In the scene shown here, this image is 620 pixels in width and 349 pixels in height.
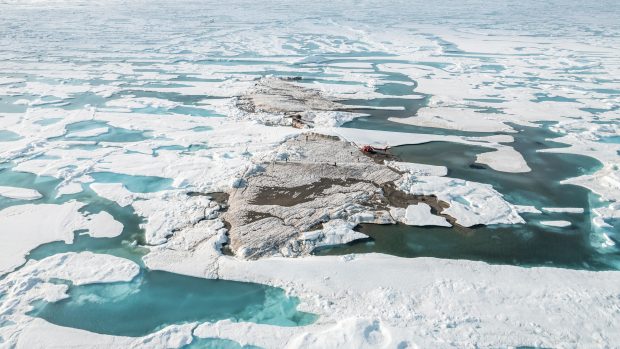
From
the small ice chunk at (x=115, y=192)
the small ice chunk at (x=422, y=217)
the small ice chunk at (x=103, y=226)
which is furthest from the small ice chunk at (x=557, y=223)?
the small ice chunk at (x=115, y=192)

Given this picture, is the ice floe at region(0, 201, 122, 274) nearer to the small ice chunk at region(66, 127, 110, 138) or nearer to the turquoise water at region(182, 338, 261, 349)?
the turquoise water at region(182, 338, 261, 349)

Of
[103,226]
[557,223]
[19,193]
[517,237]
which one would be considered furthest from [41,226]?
[557,223]

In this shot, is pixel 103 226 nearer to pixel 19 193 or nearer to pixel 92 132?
pixel 19 193

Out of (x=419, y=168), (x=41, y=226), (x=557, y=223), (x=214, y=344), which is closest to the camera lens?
(x=214, y=344)

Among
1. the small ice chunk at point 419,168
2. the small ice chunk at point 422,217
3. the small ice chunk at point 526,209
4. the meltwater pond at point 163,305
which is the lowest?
the meltwater pond at point 163,305

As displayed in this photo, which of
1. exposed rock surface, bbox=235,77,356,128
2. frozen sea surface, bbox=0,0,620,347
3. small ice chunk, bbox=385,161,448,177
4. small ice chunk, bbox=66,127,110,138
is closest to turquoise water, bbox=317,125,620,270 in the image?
frozen sea surface, bbox=0,0,620,347

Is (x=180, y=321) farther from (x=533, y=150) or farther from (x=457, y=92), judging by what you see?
(x=457, y=92)

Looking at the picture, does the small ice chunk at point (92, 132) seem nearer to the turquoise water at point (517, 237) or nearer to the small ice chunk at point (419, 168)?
the small ice chunk at point (419, 168)

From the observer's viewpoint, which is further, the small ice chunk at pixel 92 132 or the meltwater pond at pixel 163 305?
the small ice chunk at pixel 92 132

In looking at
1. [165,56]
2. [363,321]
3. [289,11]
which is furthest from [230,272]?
[289,11]
